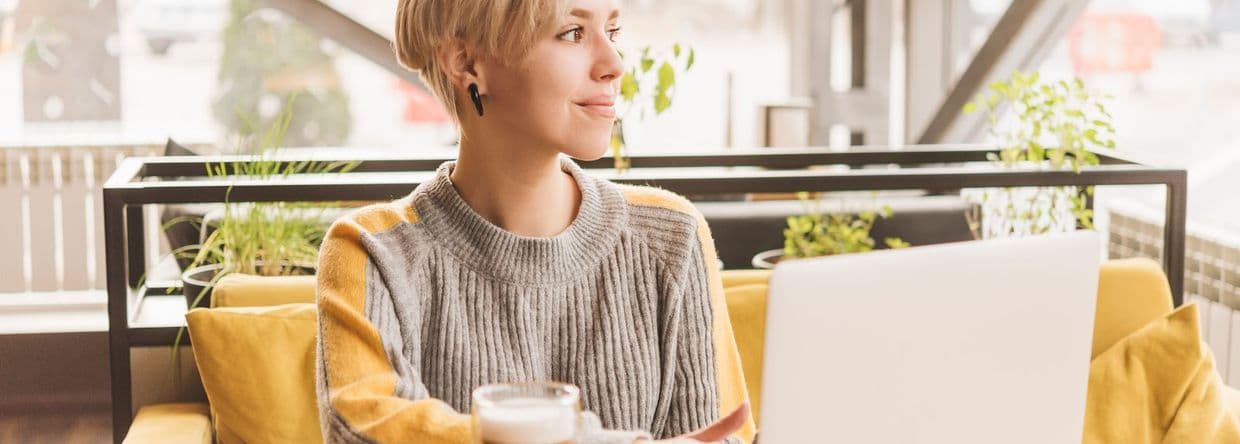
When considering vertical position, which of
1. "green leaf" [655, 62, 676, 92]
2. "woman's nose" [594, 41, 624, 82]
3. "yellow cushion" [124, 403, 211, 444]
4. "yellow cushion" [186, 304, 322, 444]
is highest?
"green leaf" [655, 62, 676, 92]

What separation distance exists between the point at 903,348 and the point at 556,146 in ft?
1.59

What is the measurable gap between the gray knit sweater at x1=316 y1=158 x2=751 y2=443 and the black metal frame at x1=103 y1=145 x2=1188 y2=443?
82 cm

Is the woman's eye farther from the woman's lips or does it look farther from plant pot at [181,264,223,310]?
plant pot at [181,264,223,310]

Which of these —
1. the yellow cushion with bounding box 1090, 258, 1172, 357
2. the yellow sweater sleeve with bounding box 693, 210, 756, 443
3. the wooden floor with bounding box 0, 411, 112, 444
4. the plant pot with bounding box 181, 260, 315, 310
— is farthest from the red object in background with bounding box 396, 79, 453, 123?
the yellow sweater sleeve with bounding box 693, 210, 756, 443

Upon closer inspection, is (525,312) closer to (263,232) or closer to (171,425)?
(171,425)

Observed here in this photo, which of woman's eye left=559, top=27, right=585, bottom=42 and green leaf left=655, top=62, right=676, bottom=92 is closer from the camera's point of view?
woman's eye left=559, top=27, right=585, bottom=42

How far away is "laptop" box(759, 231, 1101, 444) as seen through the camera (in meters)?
0.93

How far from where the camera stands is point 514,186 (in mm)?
1400

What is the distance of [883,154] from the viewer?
292 cm

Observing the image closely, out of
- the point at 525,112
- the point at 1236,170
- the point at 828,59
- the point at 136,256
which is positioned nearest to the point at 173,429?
the point at 136,256

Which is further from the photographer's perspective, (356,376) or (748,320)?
(748,320)

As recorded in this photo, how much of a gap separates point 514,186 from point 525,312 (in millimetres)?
129

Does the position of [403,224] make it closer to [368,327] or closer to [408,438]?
[368,327]

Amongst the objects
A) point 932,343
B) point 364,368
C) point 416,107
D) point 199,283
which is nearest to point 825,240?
point 199,283
